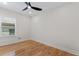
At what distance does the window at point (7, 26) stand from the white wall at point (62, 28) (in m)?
1.84

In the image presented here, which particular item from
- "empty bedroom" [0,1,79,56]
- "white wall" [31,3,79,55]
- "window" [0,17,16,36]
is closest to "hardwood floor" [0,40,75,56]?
"empty bedroom" [0,1,79,56]

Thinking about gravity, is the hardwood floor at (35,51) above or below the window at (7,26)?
below

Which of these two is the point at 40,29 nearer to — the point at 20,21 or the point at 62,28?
Answer: the point at 20,21

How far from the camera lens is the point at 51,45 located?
384cm

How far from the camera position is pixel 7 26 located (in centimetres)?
424

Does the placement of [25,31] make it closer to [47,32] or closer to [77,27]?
[47,32]

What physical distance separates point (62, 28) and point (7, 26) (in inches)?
133

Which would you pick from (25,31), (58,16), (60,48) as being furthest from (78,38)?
(25,31)

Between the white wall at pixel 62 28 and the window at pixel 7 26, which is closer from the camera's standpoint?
the white wall at pixel 62 28

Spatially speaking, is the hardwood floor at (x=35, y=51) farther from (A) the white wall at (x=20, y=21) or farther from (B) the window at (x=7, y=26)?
(A) the white wall at (x=20, y=21)

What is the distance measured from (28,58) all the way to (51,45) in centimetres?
337

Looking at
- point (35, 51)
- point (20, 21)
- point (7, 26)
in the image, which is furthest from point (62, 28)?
point (7, 26)

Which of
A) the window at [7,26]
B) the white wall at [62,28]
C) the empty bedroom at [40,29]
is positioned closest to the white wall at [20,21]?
the empty bedroom at [40,29]

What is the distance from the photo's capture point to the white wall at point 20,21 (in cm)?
403
